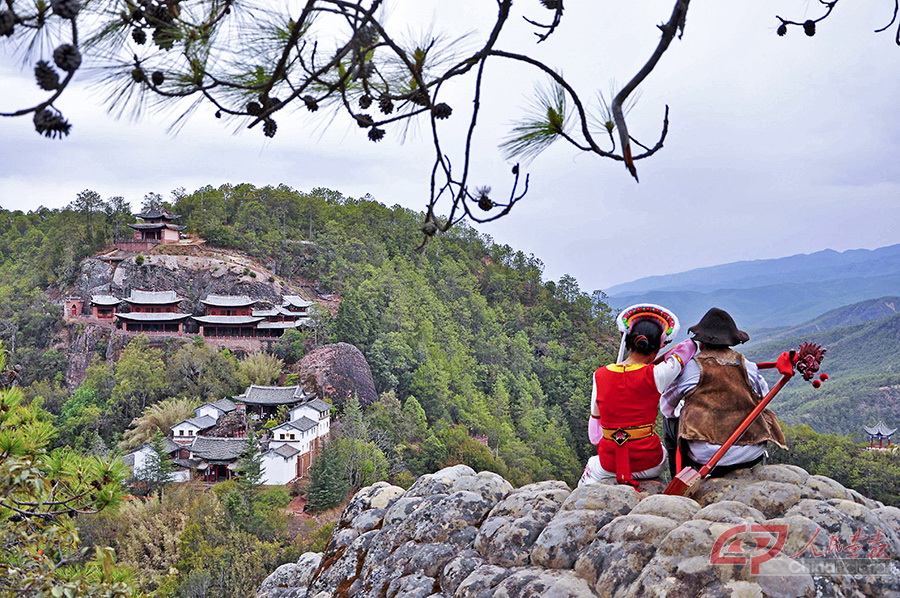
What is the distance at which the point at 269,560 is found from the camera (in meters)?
13.3

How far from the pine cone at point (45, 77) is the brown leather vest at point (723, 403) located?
2138 millimetres

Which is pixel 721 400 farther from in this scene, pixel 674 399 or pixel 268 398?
pixel 268 398

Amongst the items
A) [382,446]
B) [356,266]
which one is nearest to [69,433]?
[382,446]

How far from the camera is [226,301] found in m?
25.0

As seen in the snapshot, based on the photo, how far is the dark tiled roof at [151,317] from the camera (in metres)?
24.3

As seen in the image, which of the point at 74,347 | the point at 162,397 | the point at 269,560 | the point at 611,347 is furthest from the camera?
the point at 611,347

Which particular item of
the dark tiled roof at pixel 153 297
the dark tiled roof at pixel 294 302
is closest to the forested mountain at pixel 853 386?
the dark tiled roof at pixel 294 302

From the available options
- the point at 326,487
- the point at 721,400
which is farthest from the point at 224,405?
the point at 721,400

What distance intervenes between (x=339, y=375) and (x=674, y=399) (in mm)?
19955

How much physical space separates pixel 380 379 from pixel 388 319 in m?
3.81

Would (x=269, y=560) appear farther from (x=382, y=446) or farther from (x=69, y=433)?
(x=69, y=433)

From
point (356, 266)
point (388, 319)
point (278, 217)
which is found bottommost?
point (388, 319)

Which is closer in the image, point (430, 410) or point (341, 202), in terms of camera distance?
point (430, 410)
